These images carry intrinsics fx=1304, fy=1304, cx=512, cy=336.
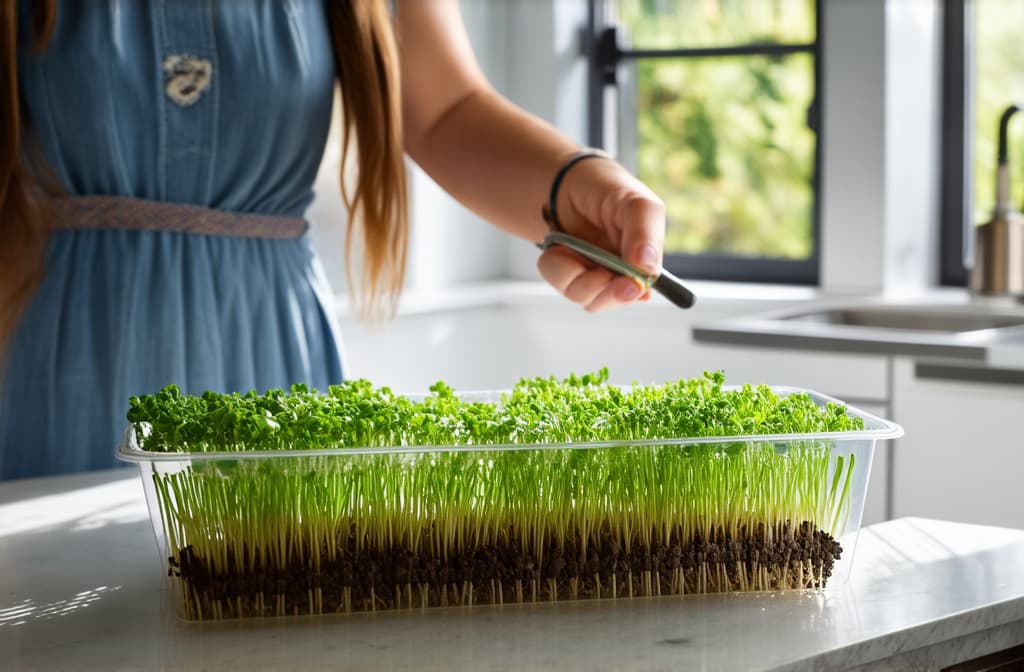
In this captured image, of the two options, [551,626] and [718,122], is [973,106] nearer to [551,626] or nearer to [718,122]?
[718,122]

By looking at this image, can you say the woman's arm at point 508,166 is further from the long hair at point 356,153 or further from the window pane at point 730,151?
the window pane at point 730,151

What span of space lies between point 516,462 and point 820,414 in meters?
0.20

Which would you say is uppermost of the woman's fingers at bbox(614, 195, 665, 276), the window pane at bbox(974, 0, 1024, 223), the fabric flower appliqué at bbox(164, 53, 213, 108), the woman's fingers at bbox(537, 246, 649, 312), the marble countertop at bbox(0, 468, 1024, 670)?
the window pane at bbox(974, 0, 1024, 223)

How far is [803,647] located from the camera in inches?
28.8

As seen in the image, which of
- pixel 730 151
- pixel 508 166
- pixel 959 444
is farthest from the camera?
pixel 730 151

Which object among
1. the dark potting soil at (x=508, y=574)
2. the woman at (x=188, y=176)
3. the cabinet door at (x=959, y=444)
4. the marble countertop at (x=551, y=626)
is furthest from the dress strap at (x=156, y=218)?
the cabinet door at (x=959, y=444)

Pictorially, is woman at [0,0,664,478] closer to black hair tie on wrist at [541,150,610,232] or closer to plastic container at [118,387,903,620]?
black hair tie on wrist at [541,150,610,232]

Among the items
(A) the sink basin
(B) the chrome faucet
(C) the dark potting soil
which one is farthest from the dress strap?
(B) the chrome faucet

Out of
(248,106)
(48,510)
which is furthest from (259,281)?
(48,510)

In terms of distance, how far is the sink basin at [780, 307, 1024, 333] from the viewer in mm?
2635

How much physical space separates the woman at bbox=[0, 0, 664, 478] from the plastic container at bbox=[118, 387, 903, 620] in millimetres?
455

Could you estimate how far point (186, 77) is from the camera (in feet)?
4.37

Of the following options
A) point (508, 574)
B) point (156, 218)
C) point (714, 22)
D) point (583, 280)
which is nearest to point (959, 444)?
point (583, 280)

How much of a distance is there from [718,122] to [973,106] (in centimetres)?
73
